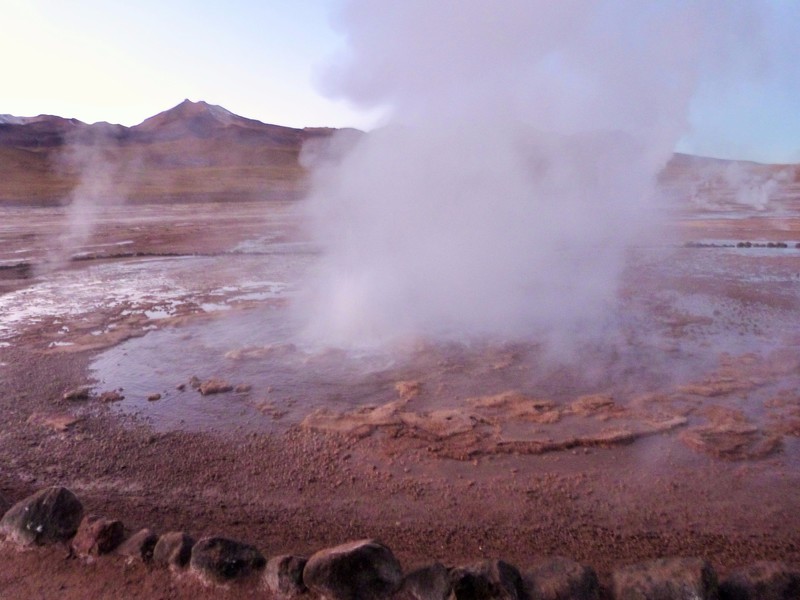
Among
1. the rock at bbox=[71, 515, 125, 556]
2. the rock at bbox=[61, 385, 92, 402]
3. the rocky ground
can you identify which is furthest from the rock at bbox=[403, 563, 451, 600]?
the rock at bbox=[61, 385, 92, 402]

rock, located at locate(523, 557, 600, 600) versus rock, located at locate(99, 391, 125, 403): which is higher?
rock, located at locate(523, 557, 600, 600)

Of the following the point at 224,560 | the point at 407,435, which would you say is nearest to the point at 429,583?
the point at 224,560

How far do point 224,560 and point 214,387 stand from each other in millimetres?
2563

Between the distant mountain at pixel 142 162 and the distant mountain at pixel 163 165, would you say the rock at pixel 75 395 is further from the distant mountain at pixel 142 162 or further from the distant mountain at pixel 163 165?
the distant mountain at pixel 142 162

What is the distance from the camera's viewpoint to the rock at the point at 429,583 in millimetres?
2676

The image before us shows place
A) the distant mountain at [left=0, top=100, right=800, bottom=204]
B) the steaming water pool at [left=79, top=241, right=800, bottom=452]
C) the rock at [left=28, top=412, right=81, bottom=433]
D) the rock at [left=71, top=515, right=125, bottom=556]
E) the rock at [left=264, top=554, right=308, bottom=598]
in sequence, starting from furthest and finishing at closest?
1. the distant mountain at [left=0, top=100, right=800, bottom=204]
2. the steaming water pool at [left=79, top=241, right=800, bottom=452]
3. the rock at [left=28, top=412, right=81, bottom=433]
4. the rock at [left=71, top=515, right=125, bottom=556]
5. the rock at [left=264, top=554, right=308, bottom=598]

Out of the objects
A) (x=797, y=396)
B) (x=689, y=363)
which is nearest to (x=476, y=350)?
(x=689, y=363)

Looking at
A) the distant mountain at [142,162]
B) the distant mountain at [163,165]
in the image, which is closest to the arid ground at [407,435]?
the distant mountain at [163,165]

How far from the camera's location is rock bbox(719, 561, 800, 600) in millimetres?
2627

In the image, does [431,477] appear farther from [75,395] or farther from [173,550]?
[75,395]

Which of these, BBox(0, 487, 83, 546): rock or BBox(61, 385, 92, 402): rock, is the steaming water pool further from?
BBox(0, 487, 83, 546): rock

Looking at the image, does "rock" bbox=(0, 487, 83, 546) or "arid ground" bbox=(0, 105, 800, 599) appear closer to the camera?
"rock" bbox=(0, 487, 83, 546)

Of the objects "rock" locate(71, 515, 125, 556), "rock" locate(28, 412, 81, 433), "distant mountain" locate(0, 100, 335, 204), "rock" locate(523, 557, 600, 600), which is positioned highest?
"distant mountain" locate(0, 100, 335, 204)

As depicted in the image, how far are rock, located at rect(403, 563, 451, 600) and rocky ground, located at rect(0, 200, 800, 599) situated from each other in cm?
27
